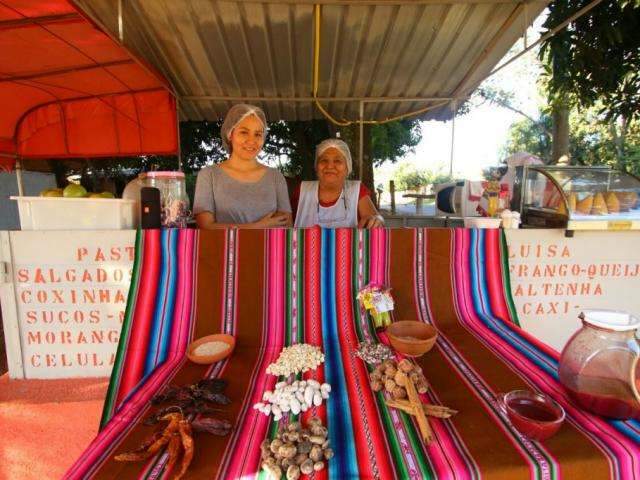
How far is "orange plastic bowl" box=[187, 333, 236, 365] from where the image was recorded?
1.47m

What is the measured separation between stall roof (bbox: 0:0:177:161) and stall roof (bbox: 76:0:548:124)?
270 mm

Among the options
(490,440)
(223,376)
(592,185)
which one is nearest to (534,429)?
(490,440)

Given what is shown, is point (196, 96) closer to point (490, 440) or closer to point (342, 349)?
point (342, 349)

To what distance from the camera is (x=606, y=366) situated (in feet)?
3.58

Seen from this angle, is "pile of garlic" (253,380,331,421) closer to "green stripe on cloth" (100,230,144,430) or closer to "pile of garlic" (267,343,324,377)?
"pile of garlic" (267,343,324,377)

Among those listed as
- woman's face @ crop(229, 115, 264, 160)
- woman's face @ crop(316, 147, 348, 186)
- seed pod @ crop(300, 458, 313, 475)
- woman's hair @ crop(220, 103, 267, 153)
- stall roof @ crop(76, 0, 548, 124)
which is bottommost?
seed pod @ crop(300, 458, 313, 475)

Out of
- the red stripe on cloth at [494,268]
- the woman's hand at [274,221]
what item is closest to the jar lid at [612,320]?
the red stripe on cloth at [494,268]

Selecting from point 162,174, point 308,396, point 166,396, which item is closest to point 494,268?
point 308,396

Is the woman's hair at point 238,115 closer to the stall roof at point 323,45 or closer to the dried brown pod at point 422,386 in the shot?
the stall roof at point 323,45

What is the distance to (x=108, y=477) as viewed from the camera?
90 cm

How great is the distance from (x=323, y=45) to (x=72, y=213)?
2.71 metres

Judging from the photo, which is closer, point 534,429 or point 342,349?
point 534,429

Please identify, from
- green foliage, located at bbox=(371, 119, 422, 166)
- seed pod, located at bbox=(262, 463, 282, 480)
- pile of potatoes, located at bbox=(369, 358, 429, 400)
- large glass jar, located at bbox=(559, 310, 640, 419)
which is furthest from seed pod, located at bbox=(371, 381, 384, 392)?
green foliage, located at bbox=(371, 119, 422, 166)

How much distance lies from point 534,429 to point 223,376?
1.04 metres
